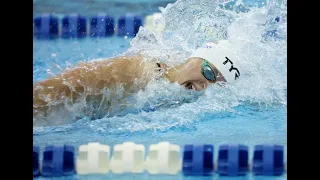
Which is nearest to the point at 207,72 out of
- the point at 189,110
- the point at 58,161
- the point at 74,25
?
the point at 189,110

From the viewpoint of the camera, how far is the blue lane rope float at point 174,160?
6.81ft

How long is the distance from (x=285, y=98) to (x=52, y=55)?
0.92 m

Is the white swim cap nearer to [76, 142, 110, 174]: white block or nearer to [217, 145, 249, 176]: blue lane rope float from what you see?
[217, 145, 249, 176]: blue lane rope float

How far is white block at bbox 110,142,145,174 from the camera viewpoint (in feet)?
6.84

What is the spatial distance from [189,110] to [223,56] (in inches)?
10.8

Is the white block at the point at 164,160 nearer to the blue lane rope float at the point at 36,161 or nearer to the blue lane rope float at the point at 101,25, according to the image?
the blue lane rope float at the point at 36,161

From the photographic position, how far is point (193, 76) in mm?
2234

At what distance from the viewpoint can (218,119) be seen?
84.0 inches

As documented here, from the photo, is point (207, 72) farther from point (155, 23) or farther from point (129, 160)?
point (129, 160)

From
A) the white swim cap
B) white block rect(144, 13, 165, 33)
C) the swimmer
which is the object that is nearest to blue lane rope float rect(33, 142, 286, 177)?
the swimmer

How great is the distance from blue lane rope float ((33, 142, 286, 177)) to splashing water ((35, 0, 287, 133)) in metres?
0.09

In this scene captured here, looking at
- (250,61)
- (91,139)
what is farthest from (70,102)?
(250,61)

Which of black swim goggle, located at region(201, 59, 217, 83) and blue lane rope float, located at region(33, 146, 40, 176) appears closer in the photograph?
blue lane rope float, located at region(33, 146, 40, 176)

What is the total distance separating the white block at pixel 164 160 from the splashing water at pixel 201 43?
0.28ft
